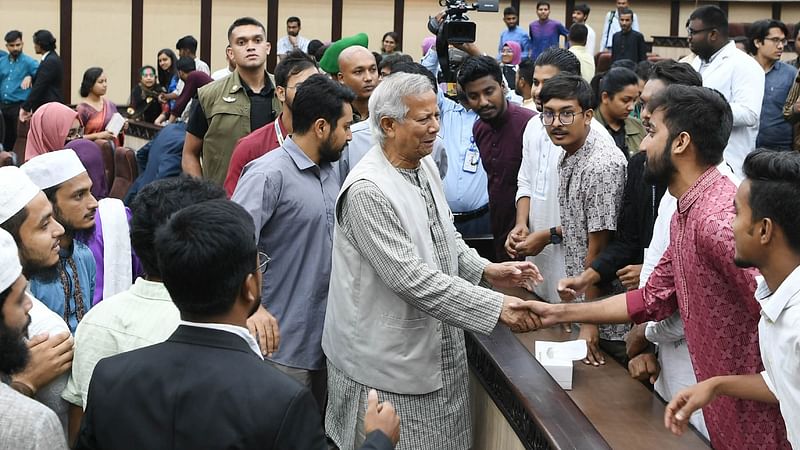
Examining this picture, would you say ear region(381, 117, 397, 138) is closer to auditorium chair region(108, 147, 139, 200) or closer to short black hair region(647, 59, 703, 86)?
short black hair region(647, 59, 703, 86)

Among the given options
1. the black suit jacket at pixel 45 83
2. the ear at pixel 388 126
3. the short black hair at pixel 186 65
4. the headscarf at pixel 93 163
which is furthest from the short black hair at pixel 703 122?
the black suit jacket at pixel 45 83

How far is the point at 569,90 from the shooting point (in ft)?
10.9

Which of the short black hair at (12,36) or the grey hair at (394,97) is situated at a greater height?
the short black hair at (12,36)

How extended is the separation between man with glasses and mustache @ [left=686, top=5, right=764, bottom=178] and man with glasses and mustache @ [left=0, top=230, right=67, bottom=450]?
153 inches

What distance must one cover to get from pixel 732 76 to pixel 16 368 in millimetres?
4078

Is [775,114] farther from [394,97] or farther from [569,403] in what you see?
[569,403]

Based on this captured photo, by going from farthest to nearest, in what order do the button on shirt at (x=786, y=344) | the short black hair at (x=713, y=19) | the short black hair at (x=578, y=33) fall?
the short black hair at (x=578, y=33) → the short black hair at (x=713, y=19) → the button on shirt at (x=786, y=344)

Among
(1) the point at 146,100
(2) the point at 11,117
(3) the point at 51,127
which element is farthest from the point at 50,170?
(2) the point at 11,117

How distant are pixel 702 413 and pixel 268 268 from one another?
134 centimetres

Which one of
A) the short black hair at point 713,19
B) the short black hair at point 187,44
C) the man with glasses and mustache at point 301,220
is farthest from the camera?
the short black hair at point 187,44

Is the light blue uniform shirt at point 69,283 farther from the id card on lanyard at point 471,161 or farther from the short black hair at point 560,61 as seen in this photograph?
the short black hair at point 560,61

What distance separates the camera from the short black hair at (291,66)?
12.8 feet

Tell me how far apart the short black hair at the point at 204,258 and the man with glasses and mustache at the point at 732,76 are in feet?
12.2

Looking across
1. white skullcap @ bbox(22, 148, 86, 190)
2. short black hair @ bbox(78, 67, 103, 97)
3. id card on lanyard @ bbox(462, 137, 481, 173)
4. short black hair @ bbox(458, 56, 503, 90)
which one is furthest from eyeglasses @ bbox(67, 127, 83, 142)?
white skullcap @ bbox(22, 148, 86, 190)
